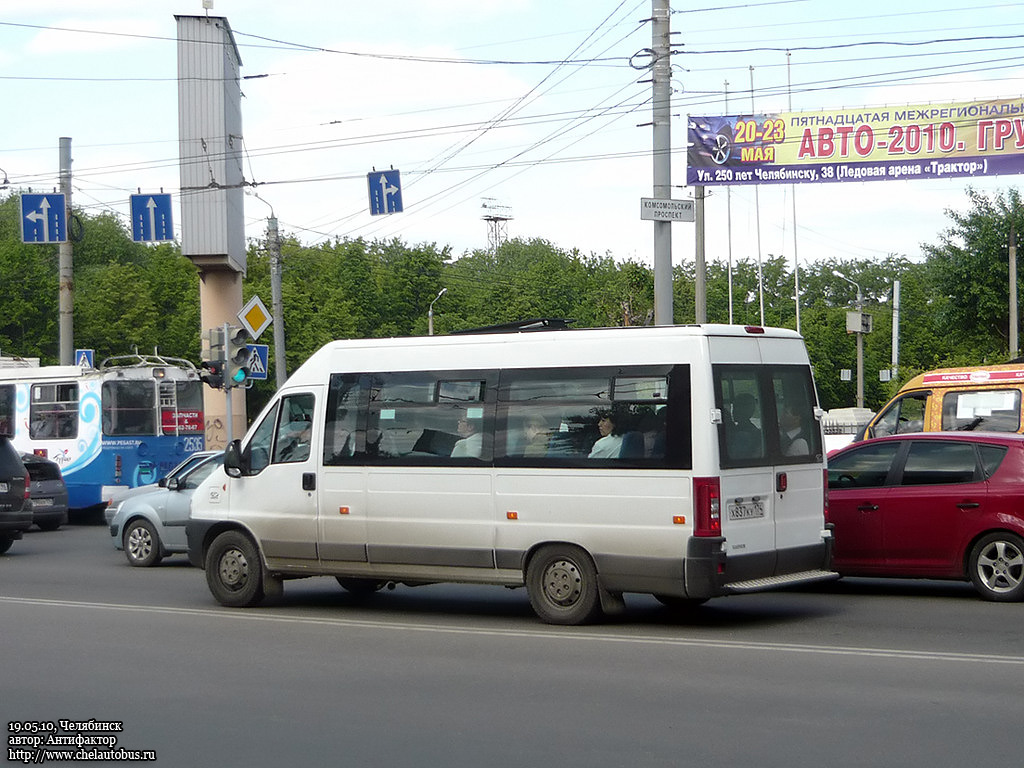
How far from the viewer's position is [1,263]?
67625 millimetres

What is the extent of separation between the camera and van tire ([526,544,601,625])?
1108 cm

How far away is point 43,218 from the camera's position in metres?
28.8

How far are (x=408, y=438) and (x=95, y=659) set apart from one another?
347 centimetres

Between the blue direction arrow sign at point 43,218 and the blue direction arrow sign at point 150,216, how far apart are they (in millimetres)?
2506

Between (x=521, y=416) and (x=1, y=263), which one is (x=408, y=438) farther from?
(x=1, y=263)

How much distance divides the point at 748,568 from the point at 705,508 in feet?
2.35

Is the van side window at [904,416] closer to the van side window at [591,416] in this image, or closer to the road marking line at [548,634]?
the van side window at [591,416]

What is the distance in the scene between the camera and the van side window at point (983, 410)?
1830cm

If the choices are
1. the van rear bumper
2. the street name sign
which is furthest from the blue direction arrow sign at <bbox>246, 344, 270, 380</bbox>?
the van rear bumper

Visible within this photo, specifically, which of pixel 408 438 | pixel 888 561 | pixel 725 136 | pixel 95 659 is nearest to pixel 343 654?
pixel 95 659

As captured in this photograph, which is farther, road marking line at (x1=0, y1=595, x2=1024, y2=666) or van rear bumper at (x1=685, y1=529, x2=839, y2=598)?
van rear bumper at (x1=685, y1=529, x2=839, y2=598)

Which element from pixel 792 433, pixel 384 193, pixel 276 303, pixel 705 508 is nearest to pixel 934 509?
pixel 792 433

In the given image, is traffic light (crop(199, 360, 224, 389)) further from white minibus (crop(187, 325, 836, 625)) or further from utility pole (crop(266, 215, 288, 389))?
white minibus (crop(187, 325, 836, 625))

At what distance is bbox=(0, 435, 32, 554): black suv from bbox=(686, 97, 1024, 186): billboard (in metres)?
18.0
